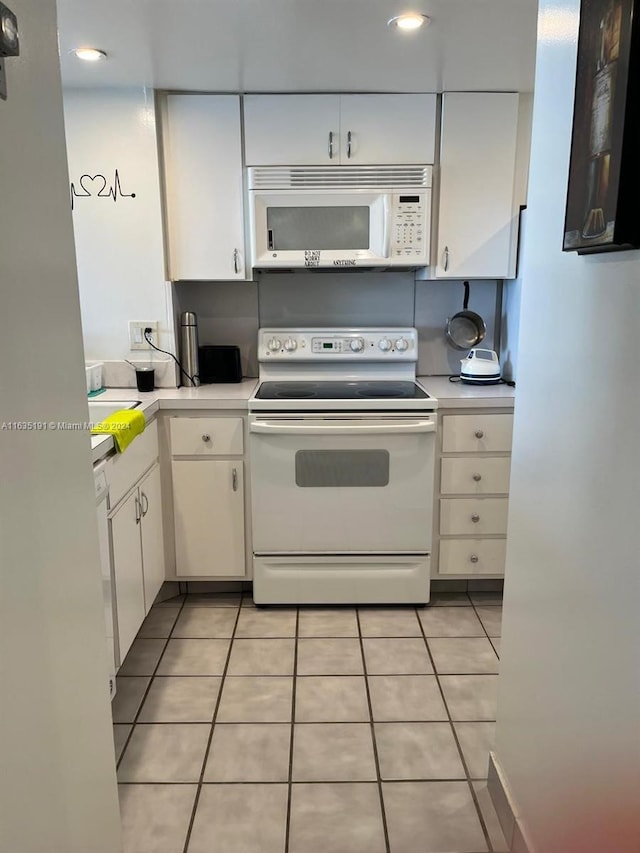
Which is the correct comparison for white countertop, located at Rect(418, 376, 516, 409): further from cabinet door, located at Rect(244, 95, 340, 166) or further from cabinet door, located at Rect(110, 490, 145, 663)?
cabinet door, located at Rect(110, 490, 145, 663)

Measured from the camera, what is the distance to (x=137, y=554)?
2225 millimetres

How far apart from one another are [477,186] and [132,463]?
6.01 feet

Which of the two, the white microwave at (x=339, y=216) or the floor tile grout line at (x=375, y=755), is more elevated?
the white microwave at (x=339, y=216)

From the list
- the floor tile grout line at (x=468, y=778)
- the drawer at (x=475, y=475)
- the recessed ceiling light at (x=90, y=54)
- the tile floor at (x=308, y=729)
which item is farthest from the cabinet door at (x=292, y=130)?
Answer: the floor tile grout line at (x=468, y=778)

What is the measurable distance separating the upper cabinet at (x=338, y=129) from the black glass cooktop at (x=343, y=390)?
37.2 inches

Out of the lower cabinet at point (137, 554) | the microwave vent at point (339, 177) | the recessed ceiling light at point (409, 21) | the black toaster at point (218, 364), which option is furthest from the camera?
the black toaster at point (218, 364)

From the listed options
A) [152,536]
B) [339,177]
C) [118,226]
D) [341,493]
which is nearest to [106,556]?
[152,536]

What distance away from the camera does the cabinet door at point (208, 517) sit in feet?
8.57

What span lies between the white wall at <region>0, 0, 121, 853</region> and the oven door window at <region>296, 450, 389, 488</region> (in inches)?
58.2

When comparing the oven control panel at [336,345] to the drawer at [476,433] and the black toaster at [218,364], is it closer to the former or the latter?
the black toaster at [218,364]

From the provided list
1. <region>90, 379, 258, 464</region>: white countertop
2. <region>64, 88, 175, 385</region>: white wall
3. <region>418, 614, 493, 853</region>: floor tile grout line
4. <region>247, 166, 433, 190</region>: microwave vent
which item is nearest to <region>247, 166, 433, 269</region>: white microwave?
<region>247, 166, 433, 190</region>: microwave vent

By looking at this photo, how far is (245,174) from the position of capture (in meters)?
2.63

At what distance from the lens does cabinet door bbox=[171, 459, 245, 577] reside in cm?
261

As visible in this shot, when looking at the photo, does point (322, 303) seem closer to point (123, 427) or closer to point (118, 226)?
point (118, 226)
